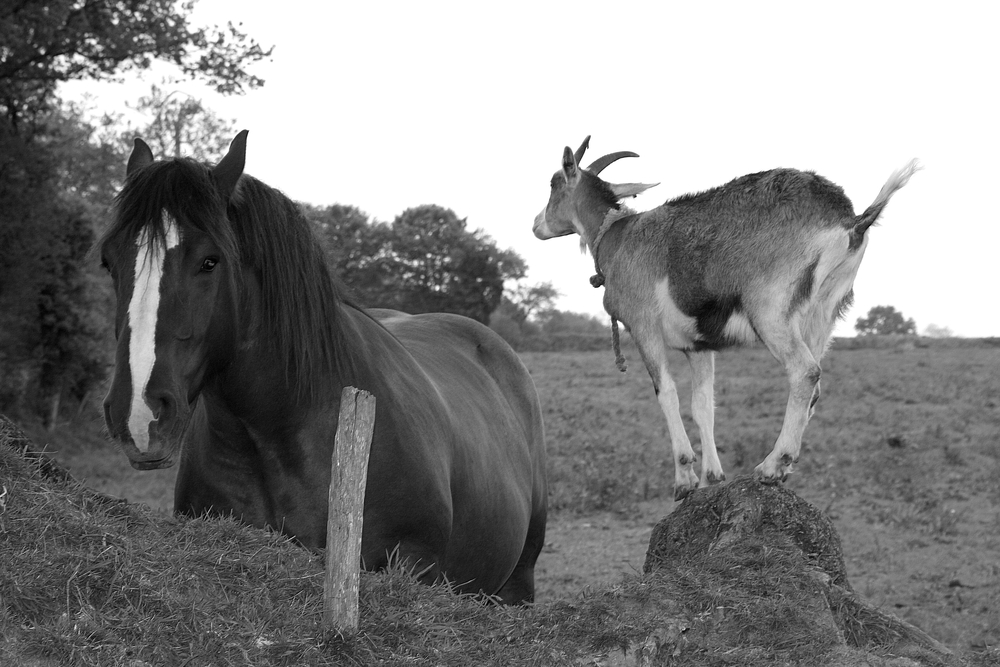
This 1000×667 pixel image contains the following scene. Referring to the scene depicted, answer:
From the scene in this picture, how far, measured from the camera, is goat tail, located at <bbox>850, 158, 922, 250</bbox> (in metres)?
4.62

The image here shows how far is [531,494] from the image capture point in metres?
7.34

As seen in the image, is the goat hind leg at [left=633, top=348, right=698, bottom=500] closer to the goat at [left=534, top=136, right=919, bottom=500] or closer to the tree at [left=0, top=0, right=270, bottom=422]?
the goat at [left=534, top=136, right=919, bottom=500]

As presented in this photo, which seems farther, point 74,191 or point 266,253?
point 74,191

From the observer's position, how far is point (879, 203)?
15.2 feet

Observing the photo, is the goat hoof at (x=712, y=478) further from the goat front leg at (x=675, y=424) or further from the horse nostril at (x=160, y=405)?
the horse nostril at (x=160, y=405)

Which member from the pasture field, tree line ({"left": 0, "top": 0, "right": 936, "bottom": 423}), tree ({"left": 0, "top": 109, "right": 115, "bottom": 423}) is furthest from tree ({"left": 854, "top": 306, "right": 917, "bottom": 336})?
tree ({"left": 0, "top": 109, "right": 115, "bottom": 423})

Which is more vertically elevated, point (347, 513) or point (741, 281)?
point (741, 281)

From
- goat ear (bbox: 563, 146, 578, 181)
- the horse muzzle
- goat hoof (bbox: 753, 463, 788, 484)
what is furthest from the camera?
goat ear (bbox: 563, 146, 578, 181)

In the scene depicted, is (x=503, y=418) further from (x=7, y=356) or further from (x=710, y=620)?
(x=7, y=356)

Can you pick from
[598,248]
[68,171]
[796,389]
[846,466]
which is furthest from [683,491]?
[68,171]

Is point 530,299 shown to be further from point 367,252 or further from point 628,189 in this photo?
point 628,189

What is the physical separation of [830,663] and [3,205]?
703 inches

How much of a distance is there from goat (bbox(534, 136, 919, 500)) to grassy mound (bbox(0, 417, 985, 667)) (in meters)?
0.77

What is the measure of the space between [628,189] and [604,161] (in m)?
0.39
